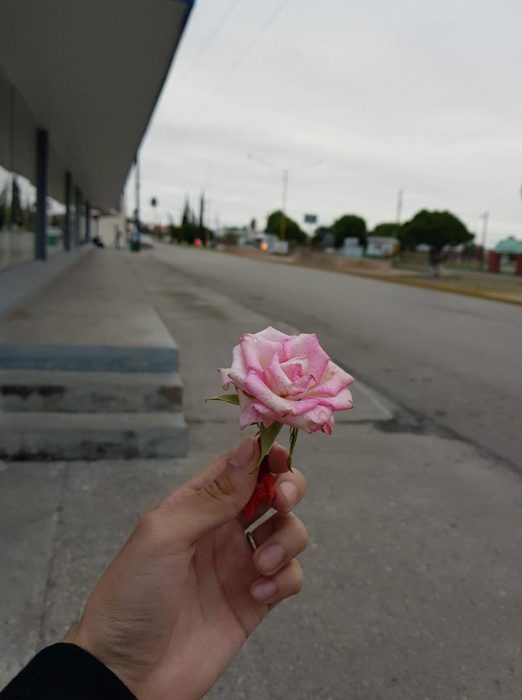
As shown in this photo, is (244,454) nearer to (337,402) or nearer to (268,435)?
(268,435)

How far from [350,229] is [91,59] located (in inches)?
3767

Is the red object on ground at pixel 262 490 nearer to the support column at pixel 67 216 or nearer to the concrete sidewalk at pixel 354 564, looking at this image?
the concrete sidewalk at pixel 354 564

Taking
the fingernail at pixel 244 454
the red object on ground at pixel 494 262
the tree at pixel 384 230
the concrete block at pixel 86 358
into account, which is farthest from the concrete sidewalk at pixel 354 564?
the tree at pixel 384 230

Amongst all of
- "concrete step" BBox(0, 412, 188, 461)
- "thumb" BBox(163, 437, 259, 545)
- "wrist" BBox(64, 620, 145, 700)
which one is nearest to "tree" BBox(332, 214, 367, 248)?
"concrete step" BBox(0, 412, 188, 461)

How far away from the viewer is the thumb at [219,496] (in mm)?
1218

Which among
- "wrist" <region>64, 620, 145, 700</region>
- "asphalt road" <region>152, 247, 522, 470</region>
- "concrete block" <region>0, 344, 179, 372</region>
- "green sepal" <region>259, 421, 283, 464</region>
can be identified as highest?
"green sepal" <region>259, 421, 283, 464</region>

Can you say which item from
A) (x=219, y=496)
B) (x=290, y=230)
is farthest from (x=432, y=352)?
(x=290, y=230)

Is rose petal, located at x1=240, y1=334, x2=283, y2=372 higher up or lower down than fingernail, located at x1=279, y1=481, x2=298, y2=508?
higher up

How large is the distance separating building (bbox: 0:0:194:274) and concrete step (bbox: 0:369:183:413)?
4.20 metres

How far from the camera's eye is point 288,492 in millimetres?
1350

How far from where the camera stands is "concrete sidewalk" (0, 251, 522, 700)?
2299 mm

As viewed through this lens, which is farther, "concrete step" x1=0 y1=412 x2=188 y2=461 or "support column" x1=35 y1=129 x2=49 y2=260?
"support column" x1=35 y1=129 x2=49 y2=260

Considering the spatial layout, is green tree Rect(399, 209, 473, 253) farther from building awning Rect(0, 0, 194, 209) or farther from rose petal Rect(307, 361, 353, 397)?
rose petal Rect(307, 361, 353, 397)

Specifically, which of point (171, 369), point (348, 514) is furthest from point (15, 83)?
point (348, 514)
